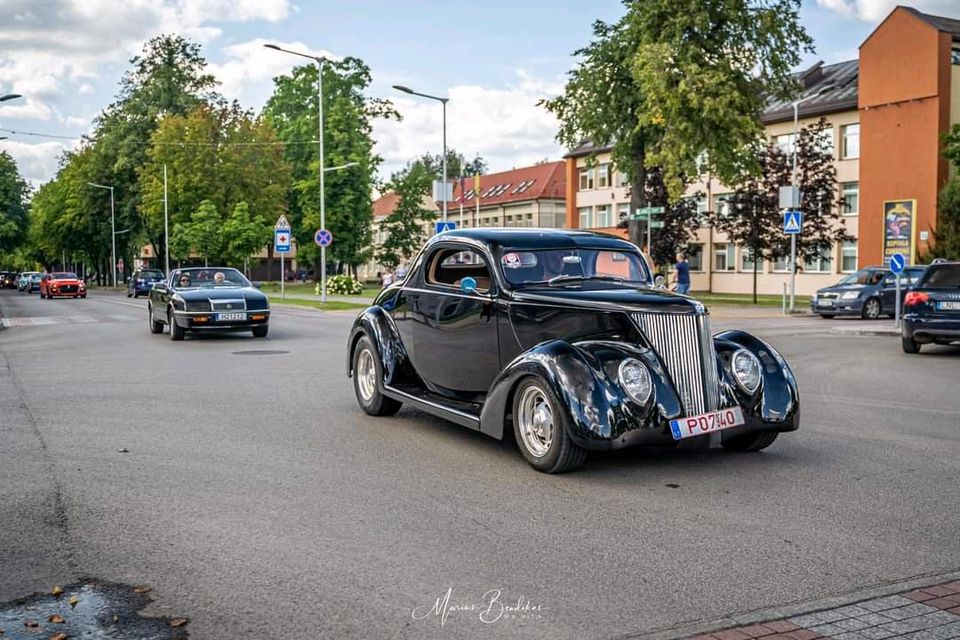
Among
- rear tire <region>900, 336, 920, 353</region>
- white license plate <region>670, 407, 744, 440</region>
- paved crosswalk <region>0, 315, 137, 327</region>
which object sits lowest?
paved crosswalk <region>0, 315, 137, 327</region>

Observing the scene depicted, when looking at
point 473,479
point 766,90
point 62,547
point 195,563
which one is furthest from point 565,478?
point 766,90

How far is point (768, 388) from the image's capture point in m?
7.63

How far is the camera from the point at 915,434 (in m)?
8.98

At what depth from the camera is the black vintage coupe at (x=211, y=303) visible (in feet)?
63.8

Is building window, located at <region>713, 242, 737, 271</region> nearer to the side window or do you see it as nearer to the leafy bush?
the leafy bush

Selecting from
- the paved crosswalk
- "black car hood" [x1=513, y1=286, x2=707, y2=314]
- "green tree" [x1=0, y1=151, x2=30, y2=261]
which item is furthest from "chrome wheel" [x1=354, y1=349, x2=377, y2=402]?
"green tree" [x1=0, y1=151, x2=30, y2=261]

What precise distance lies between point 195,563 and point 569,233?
4.88 m

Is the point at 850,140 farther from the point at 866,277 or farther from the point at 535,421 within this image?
the point at 535,421

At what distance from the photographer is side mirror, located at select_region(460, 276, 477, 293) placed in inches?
329

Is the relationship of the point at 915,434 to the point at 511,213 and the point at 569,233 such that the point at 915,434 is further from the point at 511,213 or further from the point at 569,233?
the point at 511,213

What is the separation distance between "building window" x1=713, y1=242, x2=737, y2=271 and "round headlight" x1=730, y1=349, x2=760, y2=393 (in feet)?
175

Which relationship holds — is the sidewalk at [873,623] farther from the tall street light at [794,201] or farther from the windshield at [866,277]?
the windshield at [866,277]

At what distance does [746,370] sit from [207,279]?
15.2 metres

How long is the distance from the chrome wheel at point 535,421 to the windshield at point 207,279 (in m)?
14.3
